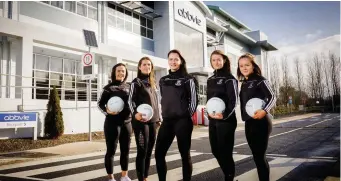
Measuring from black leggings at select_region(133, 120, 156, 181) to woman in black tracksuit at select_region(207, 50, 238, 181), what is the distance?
1.05m

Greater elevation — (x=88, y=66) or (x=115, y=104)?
(x=88, y=66)

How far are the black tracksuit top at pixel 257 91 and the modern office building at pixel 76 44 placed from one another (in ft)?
35.6

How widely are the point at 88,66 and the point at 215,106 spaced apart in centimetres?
889

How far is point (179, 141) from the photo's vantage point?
3.98 metres

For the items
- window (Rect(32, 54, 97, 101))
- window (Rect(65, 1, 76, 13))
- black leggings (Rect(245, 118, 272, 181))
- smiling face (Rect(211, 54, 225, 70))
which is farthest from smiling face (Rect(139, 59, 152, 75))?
window (Rect(65, 1, 76, 13))

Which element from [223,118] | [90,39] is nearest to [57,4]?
[90,39]

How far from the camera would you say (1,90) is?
1404cm

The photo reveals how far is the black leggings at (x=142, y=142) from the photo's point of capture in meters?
4.37

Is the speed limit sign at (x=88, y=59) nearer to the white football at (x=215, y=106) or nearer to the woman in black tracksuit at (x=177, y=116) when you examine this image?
the woman in black tracksuit at (x=177, y=116)

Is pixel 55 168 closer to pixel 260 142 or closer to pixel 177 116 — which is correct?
pixel 177 116

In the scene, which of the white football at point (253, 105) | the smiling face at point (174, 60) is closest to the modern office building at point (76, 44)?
the smiling face at point (174, 60)

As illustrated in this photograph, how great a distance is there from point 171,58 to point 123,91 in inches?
48.8

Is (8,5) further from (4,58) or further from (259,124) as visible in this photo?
(259,124)

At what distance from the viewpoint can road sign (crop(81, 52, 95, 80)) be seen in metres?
11.3
